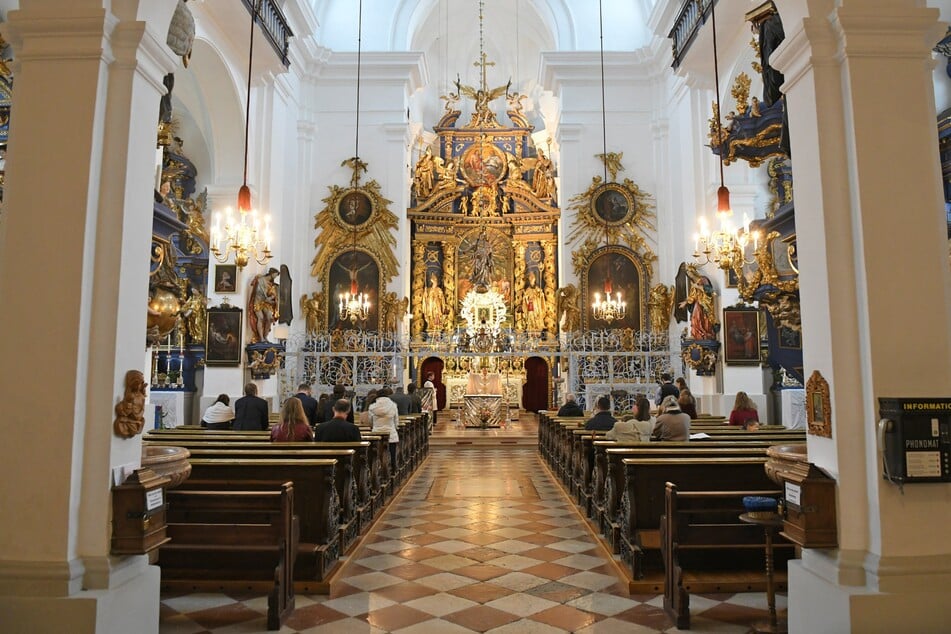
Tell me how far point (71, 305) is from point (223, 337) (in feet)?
32.0

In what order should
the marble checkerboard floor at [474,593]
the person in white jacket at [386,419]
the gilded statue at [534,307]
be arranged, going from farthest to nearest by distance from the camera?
the gilded statue at [534,307]
the person in white jacket at [386,419]
the marble checkerboard floor at [474,593]

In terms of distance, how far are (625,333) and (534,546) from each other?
456 inches

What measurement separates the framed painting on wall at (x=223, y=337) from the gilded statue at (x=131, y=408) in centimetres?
952

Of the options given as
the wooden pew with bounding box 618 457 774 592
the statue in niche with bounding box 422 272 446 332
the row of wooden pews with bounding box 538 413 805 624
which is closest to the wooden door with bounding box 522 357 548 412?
the statue in niche with bounding box 422 272 446 332

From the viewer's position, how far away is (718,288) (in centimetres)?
1326

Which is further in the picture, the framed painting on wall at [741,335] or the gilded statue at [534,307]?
the gilded statue at [534,307]

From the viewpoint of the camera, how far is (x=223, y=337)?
41.4 feet

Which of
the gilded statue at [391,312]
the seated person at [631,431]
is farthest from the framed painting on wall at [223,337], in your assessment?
the seated person at [631,431]

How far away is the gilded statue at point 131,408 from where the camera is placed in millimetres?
3328

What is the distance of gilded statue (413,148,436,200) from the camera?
67.9ft

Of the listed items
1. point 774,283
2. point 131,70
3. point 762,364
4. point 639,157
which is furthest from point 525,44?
point 131,70

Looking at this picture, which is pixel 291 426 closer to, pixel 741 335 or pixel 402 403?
pixel 402 403

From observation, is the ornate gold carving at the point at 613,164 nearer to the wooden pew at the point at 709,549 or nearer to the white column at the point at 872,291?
the wooden pew at the point at 709,549

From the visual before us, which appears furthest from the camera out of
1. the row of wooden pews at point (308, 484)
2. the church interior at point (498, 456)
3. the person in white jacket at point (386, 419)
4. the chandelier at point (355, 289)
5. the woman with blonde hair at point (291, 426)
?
the chandelier at point (355, 289)
